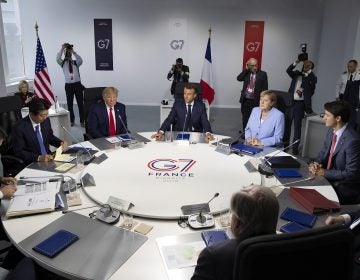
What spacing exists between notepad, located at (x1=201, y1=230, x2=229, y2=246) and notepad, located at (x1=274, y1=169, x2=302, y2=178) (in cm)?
98

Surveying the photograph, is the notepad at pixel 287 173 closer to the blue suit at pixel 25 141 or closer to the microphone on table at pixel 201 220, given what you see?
the microphone on table at pixel 201 220

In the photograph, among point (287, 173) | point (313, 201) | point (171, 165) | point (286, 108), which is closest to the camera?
point (313, 201)

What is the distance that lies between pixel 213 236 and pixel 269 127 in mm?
2101

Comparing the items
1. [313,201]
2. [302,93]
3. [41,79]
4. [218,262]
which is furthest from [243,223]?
[41,79]

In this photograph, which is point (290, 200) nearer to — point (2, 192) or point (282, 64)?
point (2, 192)

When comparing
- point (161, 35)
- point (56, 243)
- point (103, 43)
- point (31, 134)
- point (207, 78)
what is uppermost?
point (161, 35)

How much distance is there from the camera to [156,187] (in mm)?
2295

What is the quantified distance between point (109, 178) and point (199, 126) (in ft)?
6.28

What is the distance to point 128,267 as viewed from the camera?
60.1 inches

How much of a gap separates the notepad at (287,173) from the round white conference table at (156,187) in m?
0.13

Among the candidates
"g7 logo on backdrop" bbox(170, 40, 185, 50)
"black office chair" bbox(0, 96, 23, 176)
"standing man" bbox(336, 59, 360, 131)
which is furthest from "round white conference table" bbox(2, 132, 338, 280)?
"g7 logo on backdrop" bbox(170, 40, 185, 50)

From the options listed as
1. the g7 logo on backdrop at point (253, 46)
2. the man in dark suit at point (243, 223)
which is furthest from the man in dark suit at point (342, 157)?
the g7 logo on backdrop at point (253, 46)

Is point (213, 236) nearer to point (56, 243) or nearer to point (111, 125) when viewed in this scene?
point (56, 243)

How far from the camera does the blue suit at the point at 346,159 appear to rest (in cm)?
259
